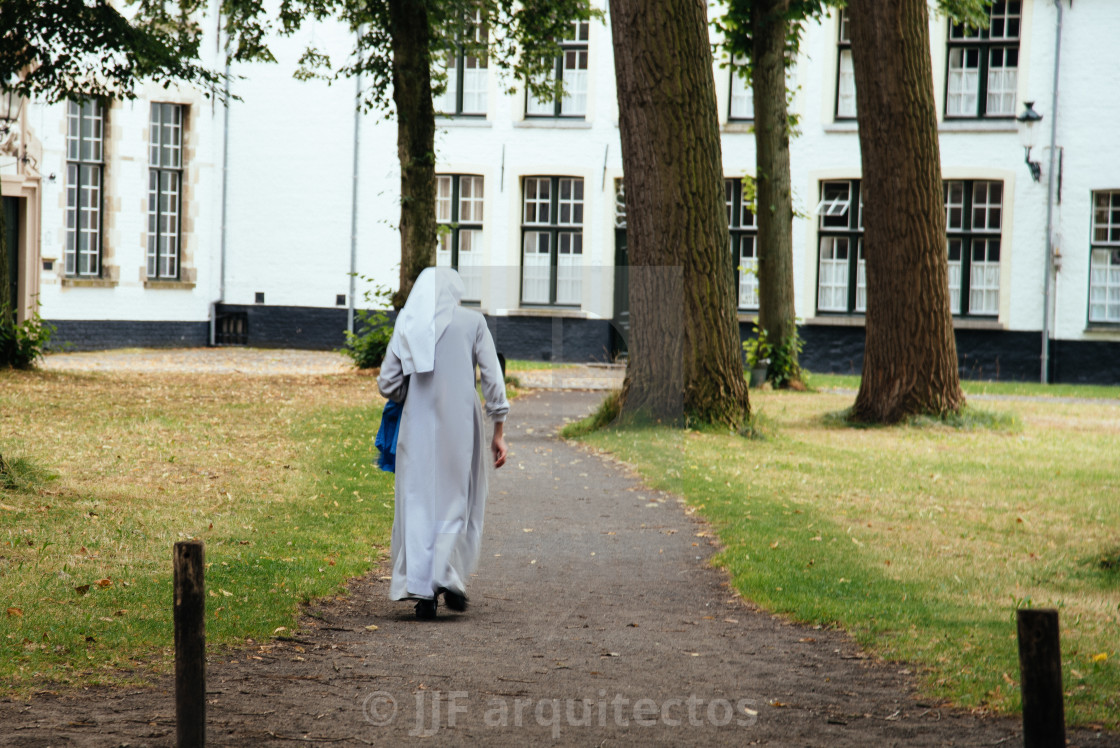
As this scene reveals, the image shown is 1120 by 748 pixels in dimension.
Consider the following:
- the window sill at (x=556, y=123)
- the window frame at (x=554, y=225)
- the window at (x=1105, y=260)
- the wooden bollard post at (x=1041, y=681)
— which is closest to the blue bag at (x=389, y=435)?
the wooden bollard post at (x=1041, y=681)

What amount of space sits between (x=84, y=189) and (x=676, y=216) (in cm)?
1798

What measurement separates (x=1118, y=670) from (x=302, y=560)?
14.4 feet

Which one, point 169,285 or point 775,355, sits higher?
point 169,285

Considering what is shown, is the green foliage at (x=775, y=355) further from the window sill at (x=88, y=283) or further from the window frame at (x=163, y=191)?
the window frame at (x=163, y=191)

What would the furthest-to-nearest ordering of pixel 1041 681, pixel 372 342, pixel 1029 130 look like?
pixel 1029 130
pixel 372 342
pixel 1041 681

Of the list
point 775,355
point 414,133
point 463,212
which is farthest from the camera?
point 463,212

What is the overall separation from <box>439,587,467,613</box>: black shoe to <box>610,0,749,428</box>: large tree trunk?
7.44 metres

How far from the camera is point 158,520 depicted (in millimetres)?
8023

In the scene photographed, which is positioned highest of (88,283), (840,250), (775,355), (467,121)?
(467,121)

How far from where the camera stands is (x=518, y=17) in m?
20.0

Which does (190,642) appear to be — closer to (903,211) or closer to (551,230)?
(903,211)

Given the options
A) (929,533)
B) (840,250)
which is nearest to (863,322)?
(840,250)

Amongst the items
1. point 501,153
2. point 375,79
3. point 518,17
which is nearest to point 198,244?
point 501,153

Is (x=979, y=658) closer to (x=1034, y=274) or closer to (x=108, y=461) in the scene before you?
(x=108, y=461)
